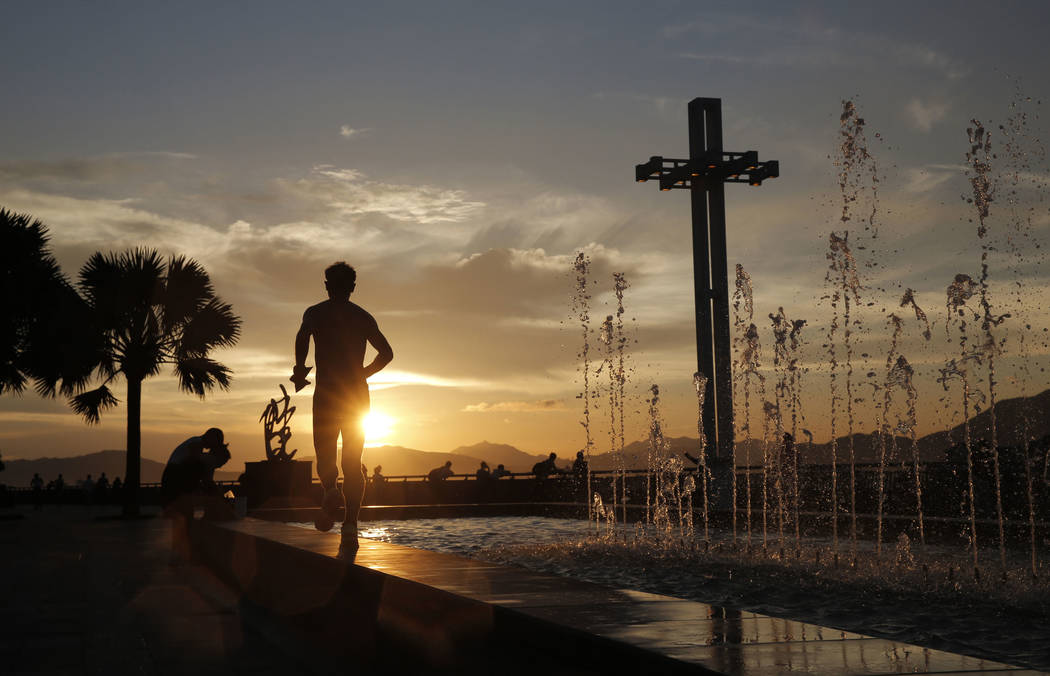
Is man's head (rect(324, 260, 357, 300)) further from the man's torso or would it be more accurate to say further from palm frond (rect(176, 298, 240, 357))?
palm frond (rect(176, 298, 240, 357))

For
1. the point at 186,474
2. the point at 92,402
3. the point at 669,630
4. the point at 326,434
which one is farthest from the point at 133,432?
the point at 669,630

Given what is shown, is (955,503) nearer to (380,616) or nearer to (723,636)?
(380,616)

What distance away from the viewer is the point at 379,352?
716cm

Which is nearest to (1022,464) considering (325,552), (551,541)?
(551,541)

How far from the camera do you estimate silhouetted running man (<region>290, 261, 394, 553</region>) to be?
6.88 m

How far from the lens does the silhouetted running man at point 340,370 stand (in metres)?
6.88

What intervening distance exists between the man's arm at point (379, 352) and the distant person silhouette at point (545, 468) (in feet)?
83.5

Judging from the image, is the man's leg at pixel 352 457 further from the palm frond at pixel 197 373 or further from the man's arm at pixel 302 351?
the palm frond at pixel 197 373

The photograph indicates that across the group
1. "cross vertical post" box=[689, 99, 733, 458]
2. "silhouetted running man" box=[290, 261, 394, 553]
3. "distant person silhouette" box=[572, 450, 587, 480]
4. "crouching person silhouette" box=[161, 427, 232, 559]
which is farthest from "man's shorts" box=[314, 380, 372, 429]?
"cross vertical post" box=[689, 99, 733, 458]

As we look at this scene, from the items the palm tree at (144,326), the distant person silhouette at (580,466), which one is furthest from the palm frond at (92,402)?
the distant person silhouette at (580,466)

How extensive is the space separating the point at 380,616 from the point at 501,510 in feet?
60.2

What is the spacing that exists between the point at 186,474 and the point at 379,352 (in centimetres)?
570

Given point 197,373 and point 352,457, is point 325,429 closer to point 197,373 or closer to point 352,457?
point 352,457

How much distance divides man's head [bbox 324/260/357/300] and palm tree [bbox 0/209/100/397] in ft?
68.6
